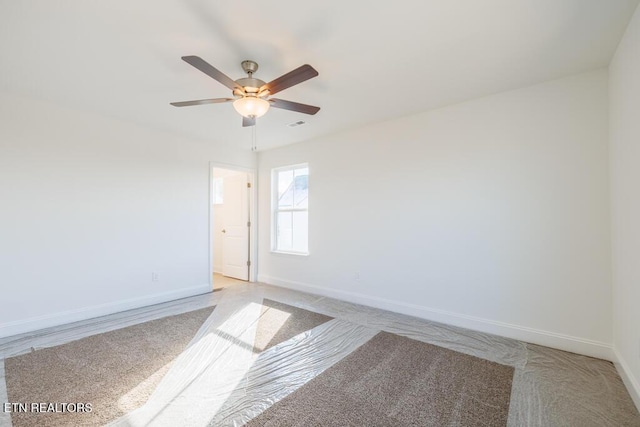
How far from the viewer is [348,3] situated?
177 centimetres

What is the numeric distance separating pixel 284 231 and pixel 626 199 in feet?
14.1

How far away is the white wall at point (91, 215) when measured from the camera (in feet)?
9.86

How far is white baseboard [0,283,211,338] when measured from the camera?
297cm

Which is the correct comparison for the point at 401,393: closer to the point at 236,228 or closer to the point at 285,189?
the point at 285,189

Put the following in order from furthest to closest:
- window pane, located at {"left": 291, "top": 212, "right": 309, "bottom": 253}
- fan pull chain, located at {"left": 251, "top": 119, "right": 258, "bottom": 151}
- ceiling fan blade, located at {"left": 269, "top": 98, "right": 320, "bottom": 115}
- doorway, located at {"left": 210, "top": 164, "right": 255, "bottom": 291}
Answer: doorway, located at {"left": 210, "top": 164, "right": 255, "bottom": 291} < window pane, located at {"left": 291, "top": 212, "right": 309, "bottom": 253} < fan pull chain, located at {"left": 251, "top": 119, "right": 258, "bottom": 151} < ceiling fan blade, located at {"left": 269, "top": 98, "right": 320, "bottom": 115}

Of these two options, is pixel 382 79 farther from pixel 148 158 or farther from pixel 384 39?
pixel 148 158

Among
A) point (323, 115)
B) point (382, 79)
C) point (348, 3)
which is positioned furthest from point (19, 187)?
point (382, 79)

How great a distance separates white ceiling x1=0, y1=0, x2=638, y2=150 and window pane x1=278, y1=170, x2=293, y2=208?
212 centimetres

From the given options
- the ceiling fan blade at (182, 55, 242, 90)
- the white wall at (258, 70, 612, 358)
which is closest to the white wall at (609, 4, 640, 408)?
the white wall at (258, 70, 612, 358)

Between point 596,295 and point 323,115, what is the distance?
10.8 feet

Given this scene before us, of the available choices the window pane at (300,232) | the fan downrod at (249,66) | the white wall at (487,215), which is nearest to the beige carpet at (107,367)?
the white wall at (487,215)

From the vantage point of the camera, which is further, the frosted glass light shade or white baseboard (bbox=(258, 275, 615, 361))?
white baseboard (bbox=(258, 275, 615, 361))

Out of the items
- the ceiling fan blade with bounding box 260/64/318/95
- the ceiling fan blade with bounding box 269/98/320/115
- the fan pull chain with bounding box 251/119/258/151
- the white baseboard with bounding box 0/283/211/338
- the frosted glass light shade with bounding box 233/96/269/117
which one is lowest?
the white baseboard with bounding box 0/283/211/338

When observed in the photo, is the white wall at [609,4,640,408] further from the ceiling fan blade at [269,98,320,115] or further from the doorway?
the doorway
